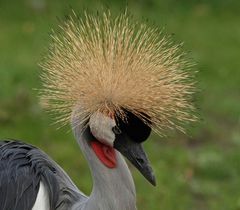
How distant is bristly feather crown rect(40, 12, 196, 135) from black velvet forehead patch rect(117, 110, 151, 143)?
15 mm

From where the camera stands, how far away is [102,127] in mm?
2531

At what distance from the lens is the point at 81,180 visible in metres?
4.11

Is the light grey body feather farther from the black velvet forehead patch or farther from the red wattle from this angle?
the black velvet forehead patch

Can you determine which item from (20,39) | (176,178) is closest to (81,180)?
(176,178)

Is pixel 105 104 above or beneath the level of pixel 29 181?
above

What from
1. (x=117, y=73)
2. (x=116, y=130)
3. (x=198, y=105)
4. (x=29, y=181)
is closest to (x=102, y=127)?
(x=116, y=130)

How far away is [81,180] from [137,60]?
158 centimetres

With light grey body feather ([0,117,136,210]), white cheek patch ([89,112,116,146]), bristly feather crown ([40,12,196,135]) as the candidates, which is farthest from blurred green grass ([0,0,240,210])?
white cheek patch ([89,112,116,146])

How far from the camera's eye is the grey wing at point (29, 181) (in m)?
2.65

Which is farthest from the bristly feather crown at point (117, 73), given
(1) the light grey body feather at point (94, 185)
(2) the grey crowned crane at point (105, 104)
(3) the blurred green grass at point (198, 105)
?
(3) the blurred green grass at point (198, 105)

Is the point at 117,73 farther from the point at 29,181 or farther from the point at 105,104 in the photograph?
the point at 29,181

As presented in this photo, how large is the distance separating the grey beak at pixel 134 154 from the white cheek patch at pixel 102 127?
3cm

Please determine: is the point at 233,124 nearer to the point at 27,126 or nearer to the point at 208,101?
the point at 208,101

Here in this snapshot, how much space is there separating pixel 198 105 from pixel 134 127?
1.20m
